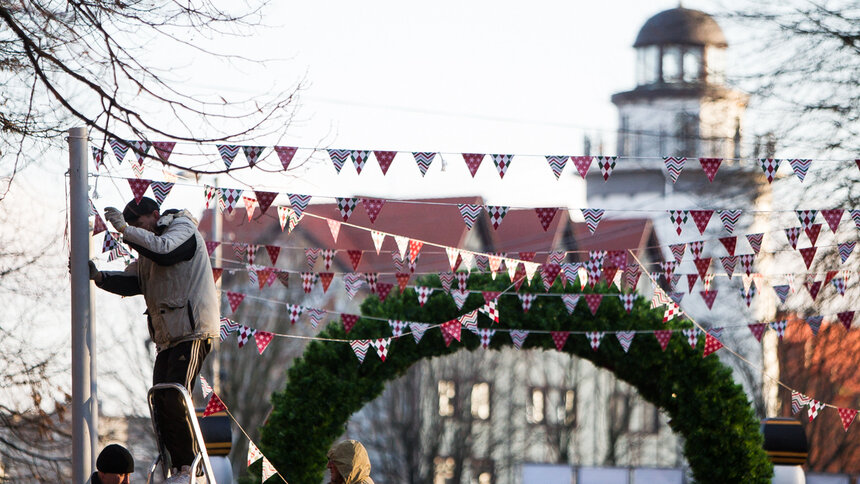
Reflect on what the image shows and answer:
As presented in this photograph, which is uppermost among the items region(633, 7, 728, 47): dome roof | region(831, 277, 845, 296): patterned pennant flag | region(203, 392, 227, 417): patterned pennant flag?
region(633, 7, 728, 47): dome roof

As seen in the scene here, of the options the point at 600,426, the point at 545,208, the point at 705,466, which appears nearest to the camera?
the point at 545,208

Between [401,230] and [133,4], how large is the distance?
39995 mm

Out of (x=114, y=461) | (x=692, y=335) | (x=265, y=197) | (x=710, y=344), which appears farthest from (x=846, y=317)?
(x=114, y=461)

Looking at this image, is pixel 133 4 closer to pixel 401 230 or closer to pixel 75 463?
pixel 75 463

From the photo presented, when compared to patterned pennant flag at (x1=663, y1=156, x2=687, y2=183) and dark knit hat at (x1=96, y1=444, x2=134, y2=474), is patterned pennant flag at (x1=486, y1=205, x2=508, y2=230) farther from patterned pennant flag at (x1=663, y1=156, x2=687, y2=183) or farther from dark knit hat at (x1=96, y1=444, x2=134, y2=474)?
dark knit hat at (x1=96, y1=444, x2=134, y2=474)

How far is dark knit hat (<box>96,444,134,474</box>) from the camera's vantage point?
7504 mm

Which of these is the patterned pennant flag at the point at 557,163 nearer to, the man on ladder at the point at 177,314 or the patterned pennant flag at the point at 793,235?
the patterned pennant flag at the point at 793,235

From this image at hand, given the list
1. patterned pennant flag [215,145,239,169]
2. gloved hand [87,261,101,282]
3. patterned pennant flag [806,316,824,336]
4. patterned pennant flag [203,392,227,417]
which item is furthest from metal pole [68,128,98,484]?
patterned pennant flag [806,316,824,336]

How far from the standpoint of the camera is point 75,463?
7344 mm

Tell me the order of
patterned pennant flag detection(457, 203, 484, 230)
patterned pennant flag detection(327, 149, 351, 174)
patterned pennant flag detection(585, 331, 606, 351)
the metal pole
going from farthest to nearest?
1. patterned pennant flag detection(585, 331, 606, 351)
2. patterned pennant flag detection(457, 203, 484, 230)
3. patterned pennant flag detection(327, 149, 351, 174)
4. the metal pole

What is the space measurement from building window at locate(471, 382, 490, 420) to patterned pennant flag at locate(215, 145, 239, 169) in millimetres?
35885

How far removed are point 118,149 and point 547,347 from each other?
300 inches

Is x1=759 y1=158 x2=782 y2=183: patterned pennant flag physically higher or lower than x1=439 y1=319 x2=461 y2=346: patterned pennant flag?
higher

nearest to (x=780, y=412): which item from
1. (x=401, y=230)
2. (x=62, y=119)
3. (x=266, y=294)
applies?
(x=266, y=294)
